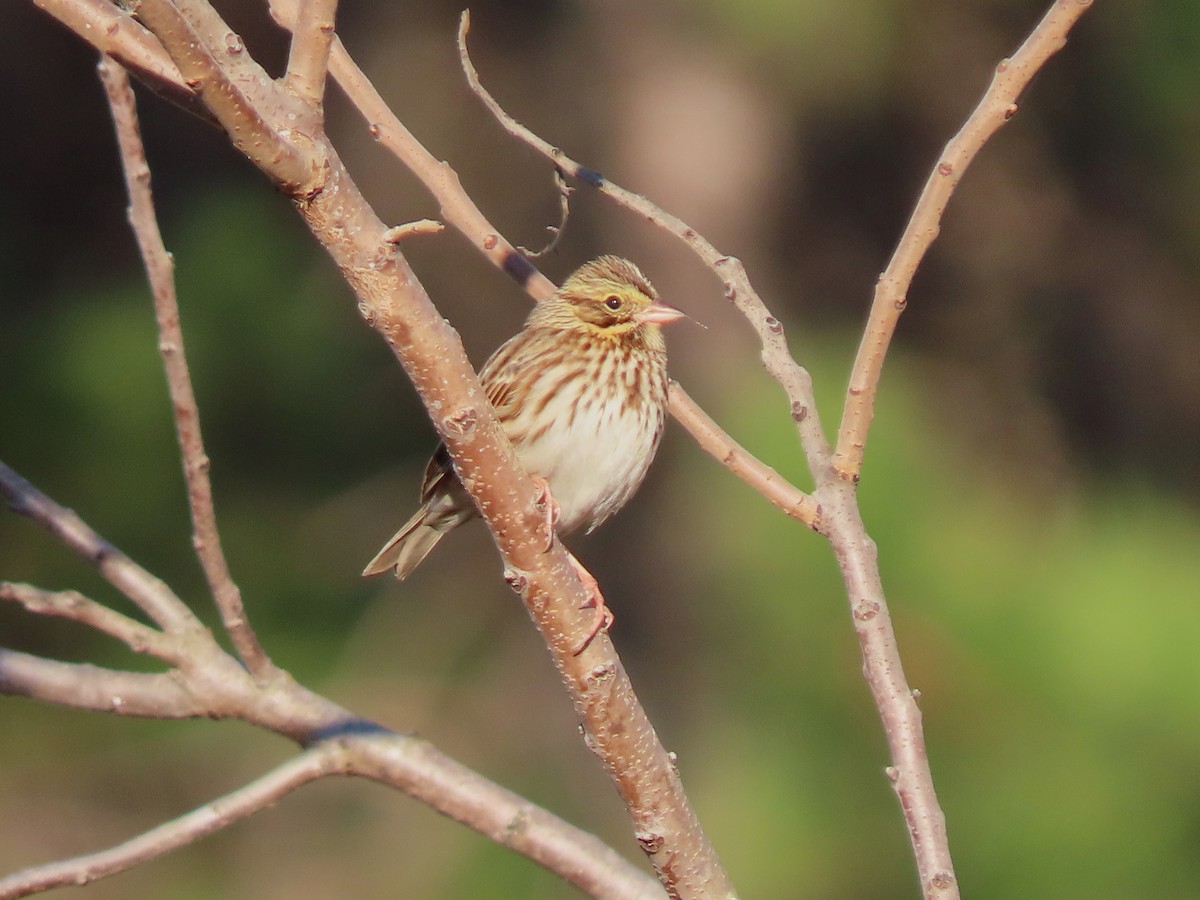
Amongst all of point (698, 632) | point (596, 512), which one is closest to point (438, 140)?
point (698, 632)

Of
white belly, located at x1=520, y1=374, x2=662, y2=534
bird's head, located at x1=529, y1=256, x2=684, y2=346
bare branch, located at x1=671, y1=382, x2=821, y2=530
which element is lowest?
bare branch, located at x1=671, y1=382, x2=821, y2=530

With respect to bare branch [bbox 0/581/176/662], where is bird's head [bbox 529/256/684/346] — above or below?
above

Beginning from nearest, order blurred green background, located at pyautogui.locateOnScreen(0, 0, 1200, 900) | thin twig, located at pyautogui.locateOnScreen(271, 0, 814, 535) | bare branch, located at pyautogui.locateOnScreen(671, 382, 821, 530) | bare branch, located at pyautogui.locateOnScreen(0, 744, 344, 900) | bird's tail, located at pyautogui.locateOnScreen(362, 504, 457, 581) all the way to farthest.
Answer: bare branch, located at pyautogui.locateOnScreen(0, 744, 344, 900) → bare branch, located at pyautogui.locateOnScreen(671, 382, 821, 530) → thin twig, located at pyautogui.locateOnScreen(271, 0, 814, 535) → bird's tail, located at pyautogui.locateOnScreen(362, 504, 457, 581) → blurred green background, located at pyautogui.locateOnScreen(0, 0, 1200, 900)

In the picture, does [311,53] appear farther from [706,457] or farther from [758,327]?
[706,457]

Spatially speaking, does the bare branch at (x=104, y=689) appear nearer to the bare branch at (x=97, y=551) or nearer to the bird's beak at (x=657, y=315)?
the bare branch at (x=97, y=551)

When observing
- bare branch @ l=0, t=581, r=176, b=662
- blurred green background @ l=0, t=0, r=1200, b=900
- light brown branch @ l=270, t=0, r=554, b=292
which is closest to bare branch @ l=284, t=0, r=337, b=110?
light brown branch @ l=270, t=0, r=554, b=292

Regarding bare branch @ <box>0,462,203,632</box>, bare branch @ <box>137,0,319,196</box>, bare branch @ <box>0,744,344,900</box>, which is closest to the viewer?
bare branch @ <box>137,0,319,196</box>

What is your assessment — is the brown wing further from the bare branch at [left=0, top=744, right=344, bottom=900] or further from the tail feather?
the bare branch at [left=0, top=744, right=344, bottom=900]

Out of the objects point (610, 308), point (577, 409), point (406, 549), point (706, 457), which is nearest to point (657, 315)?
point (610, 308)
